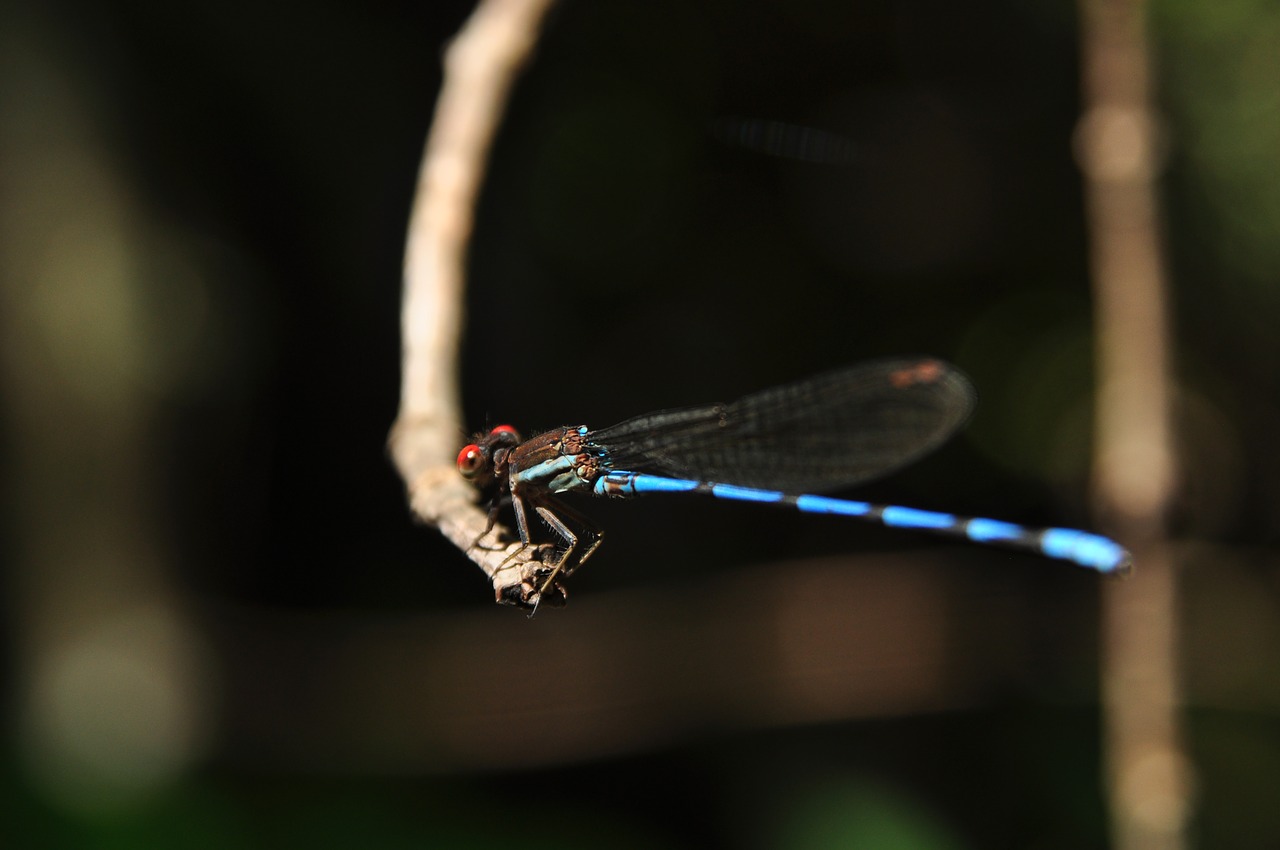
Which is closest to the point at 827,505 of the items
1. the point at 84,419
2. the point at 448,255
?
the point at 448,255

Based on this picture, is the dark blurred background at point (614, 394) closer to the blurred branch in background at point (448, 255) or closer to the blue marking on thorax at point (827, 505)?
the blue marking on thorax at point (827, 505)

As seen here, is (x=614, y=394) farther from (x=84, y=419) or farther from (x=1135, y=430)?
(x=84, y=419)

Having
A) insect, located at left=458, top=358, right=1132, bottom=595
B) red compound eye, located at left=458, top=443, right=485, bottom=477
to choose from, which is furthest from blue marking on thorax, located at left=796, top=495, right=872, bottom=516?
red compound eye, located at left=458, top=443, right=485, bottom=477

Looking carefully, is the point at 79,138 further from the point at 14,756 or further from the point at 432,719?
the point at 432,719

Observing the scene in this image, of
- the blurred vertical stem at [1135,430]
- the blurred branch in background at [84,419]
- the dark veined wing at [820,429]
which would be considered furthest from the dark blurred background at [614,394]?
the dark veined wing at [820,429]

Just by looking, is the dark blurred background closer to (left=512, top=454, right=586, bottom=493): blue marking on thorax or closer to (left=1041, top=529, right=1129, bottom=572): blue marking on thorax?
(left=512, top=454, right=586, bottom=493): blue marking on thorax

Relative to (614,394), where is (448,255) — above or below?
below
